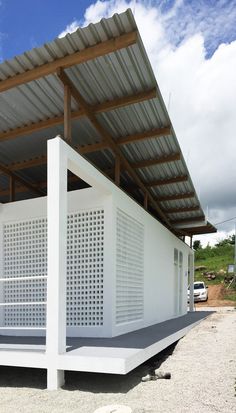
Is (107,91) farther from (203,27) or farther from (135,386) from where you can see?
(135,386)

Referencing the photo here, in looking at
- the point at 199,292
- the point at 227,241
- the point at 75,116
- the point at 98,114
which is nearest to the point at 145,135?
the point at 98,114

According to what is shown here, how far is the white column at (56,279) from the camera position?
4.91 metres

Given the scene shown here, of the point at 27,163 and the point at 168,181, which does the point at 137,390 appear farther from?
the point at 168,181

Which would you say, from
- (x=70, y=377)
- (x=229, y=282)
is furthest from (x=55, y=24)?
(x=229, y=282)

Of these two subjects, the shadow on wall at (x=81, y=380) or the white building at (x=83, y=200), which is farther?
the white building at (x=83, y=200)

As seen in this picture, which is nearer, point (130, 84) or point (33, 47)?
point (33, 47)

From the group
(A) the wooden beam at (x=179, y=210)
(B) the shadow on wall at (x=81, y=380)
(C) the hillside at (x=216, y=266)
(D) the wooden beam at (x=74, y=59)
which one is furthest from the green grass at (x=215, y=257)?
(D) the wooden beam at (x=74, y=59)

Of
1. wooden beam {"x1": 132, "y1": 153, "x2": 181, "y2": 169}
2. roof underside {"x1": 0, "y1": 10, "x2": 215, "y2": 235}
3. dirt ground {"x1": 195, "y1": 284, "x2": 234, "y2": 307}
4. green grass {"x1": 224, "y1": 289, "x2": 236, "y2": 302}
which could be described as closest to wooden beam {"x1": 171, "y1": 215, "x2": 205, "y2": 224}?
roof underside {"x1": 0, "y1": 10, "x2": 215, "y2": 235}

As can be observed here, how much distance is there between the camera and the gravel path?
13.8ft

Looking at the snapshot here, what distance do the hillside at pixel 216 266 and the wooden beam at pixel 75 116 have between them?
23.5 meters

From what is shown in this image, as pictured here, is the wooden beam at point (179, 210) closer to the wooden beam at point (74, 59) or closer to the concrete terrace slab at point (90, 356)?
the concrete terrace slab at point (90, 356)

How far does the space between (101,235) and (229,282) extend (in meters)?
27.2

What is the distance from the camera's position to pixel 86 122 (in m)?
7.71

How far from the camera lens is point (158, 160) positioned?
9.41 meters
